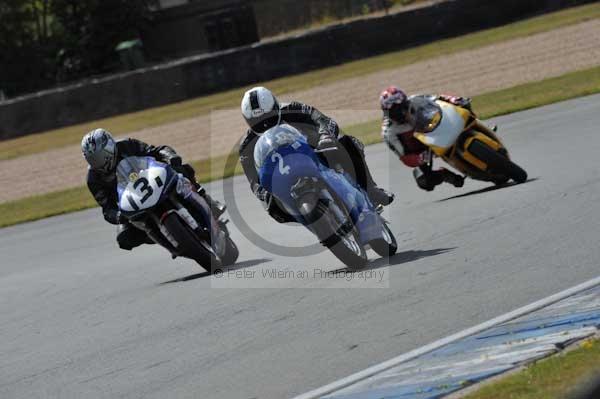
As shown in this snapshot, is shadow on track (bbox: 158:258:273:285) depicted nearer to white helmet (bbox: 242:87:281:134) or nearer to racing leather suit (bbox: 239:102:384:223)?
racing leather suit (bbox: 239:102:384:223)

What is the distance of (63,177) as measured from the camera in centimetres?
2552

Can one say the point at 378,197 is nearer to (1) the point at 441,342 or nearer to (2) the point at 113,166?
(2) the point at 113,166

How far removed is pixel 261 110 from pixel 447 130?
3.10m

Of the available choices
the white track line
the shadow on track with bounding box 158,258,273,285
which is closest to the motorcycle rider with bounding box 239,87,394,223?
the shadow on track with bounding box 158,258,273,285

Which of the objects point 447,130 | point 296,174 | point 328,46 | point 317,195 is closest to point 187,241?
point 296,174

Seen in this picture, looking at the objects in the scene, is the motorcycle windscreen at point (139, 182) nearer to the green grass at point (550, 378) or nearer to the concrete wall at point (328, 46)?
the green grass at point (550, 378)

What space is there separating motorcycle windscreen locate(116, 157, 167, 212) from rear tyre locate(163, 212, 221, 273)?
0.22m

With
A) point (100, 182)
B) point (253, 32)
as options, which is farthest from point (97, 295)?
point (253, 32)

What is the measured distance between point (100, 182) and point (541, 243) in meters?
4.31

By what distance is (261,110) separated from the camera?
9.34 m

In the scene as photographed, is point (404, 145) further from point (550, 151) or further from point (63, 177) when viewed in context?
point (63, 177)

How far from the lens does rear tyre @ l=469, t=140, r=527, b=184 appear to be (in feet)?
38.4

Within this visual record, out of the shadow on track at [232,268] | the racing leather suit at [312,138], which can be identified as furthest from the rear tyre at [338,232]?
the shadow on track at [232,268]

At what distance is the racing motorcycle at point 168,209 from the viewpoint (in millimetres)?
10328
